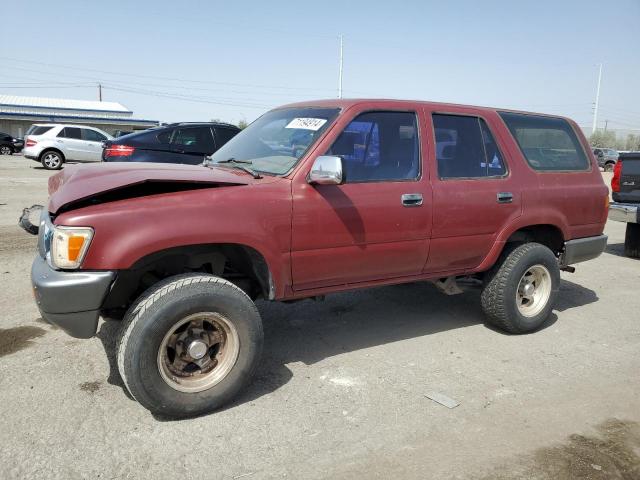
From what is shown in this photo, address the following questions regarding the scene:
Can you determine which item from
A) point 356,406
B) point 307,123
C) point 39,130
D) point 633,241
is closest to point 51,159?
point 39,130

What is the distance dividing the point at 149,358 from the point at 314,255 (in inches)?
48.7

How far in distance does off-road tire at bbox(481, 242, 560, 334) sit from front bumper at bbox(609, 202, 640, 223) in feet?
13.0

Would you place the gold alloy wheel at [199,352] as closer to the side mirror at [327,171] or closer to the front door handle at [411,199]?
the side mirror at [327,171]

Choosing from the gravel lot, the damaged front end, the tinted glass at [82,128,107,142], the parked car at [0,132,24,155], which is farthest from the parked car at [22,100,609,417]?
the parked car at [0,132,24,155]

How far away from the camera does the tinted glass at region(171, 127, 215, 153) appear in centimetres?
970

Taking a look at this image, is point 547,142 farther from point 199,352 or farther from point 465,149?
point 199,352

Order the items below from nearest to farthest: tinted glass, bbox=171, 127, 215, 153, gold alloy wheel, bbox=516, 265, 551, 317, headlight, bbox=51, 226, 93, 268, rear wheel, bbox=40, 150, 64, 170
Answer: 1. headlight, bbox=51, 226, 93, 268
2. gold alloy wheel, bbox=516, 265, 551, 317
3. tinted glass, bbox=171, 127, 215, 153
4. rear wheel, bbox=40, 150, 64, 170

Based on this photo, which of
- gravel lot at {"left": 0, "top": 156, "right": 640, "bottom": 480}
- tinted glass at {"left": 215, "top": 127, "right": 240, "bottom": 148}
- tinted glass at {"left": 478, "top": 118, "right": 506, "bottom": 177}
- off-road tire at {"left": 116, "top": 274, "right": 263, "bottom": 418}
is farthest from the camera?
tinted glass at {"left": 215, "top": 127, "right": 240, "bottom": 148}

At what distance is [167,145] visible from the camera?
9.64 meters

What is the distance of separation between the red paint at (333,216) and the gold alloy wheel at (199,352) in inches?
17.7

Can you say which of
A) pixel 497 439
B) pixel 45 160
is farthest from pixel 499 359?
pixel 45 160

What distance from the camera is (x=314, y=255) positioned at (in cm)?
360

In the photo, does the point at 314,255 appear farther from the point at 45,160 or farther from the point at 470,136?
the point at 45,160

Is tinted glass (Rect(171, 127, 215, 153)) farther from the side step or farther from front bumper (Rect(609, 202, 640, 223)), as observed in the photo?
front bumper (Rect(609, 202, 640, 223))
